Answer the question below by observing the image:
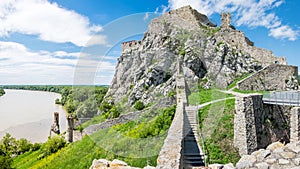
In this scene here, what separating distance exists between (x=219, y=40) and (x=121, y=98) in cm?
1326

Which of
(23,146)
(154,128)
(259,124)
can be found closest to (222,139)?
(259,124)

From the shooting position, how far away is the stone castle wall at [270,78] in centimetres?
2041

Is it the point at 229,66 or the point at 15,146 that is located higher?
the point at 229,66

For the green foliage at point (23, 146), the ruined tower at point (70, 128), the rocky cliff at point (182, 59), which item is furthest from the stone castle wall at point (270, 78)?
the green foliage at point (23, 146)

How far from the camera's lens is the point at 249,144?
9328mm

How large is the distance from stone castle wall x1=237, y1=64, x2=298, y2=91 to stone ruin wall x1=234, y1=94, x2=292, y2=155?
9.11 metres

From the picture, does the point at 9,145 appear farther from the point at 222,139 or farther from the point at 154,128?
the point at 222,139

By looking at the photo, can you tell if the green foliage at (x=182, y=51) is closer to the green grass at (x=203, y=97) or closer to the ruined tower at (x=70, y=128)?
the green grass at (x=203, y=97)

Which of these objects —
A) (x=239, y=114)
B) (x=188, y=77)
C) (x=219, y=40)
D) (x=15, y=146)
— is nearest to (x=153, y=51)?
(x=188, y=77)

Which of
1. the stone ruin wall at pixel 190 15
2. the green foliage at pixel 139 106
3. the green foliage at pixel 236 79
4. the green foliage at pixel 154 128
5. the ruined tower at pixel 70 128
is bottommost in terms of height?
the ruined tower at pixel 70 128

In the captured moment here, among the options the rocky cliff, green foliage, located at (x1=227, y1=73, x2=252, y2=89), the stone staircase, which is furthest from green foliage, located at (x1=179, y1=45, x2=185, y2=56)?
the stone staircase

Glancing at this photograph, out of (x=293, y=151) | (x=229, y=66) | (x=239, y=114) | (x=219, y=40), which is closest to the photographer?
(x=293, y=151)

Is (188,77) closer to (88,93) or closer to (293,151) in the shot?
(88,93)

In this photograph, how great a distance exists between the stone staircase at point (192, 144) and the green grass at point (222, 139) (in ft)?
1.01
